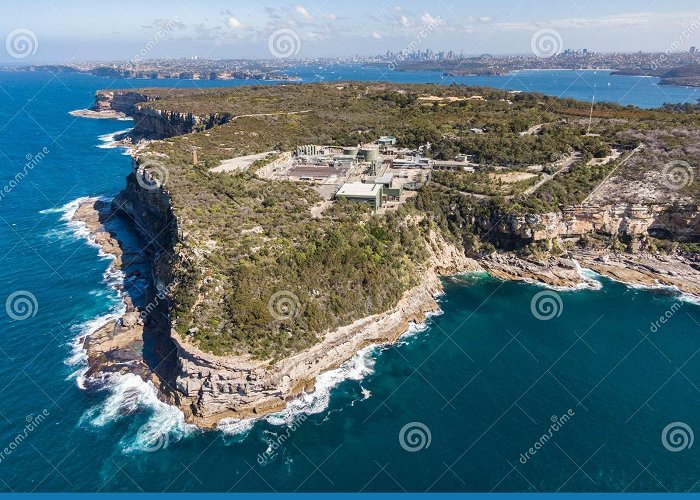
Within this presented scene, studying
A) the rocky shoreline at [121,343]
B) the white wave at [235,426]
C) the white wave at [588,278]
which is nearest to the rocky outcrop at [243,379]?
the white wave at [235,426]

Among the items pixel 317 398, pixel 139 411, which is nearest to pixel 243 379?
pixel 317 398

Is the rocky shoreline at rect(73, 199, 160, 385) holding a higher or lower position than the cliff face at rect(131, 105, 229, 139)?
lower

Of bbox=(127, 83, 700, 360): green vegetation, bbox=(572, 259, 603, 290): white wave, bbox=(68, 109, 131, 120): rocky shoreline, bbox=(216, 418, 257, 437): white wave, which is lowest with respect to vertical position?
bbox=(68, 109, 131, 120): rocky shoreline

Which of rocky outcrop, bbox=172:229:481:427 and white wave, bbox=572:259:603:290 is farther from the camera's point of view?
white wave, bbox=572:259:603:290

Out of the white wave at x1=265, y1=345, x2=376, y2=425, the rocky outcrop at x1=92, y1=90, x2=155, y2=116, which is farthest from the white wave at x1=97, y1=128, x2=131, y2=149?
the white wave at x1=265, y1=345, x2=376, y2=425

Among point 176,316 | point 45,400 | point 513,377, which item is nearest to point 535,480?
point 513,377

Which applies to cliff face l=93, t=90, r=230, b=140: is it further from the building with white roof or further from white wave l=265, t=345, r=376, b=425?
white wave l=265, t=345, r=376, b=425
